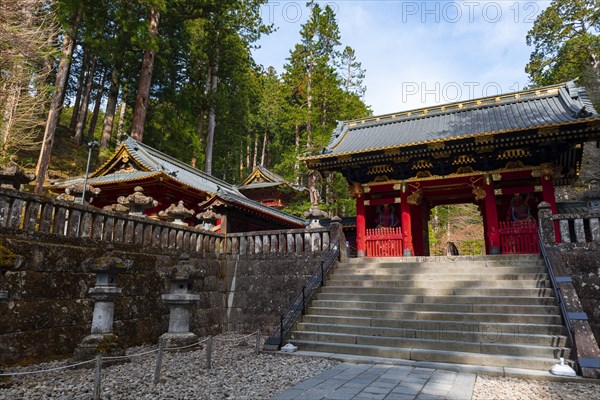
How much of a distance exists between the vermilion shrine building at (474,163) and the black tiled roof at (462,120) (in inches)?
1.7

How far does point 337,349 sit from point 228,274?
16.5 ft

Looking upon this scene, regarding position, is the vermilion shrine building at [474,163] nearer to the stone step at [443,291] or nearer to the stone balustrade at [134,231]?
the stone balustrade at [134,231]

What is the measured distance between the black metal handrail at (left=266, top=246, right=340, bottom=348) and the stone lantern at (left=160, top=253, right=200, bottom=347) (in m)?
1.88

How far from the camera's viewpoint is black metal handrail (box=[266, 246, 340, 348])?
26.4 ft

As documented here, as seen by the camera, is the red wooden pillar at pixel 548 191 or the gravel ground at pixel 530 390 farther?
the red wooden pillar at pixel 548 191

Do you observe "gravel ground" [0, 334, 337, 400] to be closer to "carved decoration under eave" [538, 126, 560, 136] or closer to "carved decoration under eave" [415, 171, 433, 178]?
"carved decoration under eave" [415, 171, 433, 178]

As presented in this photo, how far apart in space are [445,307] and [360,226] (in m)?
6.06

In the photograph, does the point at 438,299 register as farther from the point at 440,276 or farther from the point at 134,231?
the point at 134,231

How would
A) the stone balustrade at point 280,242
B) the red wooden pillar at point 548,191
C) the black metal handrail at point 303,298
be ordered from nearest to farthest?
the black metal handrail at point 303,298
the stone balustrade at point 280,242
the red wooden pillar at point 548,191

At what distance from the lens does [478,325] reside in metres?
7.21

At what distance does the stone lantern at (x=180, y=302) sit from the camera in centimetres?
774

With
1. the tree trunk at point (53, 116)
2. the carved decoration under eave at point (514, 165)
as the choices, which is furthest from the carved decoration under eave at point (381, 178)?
the tree trunk at point (53, 116)

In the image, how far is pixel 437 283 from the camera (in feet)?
29.3

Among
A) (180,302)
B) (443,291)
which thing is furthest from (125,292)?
(443,291)
